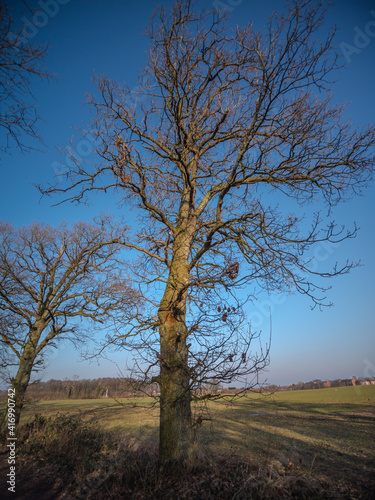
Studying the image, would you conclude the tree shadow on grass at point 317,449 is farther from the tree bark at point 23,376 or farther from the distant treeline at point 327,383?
the distant treeline at point 327,383

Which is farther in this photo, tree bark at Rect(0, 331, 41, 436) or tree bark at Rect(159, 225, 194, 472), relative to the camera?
tree bark at Rect(0, 331, 41, 436)

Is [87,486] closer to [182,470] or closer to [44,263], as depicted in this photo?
[182,470]

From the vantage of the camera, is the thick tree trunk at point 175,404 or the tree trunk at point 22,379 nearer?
the thick tree trunk at point 175,404

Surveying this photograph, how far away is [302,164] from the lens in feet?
18.0

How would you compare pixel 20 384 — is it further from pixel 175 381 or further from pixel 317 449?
pixel 317 449

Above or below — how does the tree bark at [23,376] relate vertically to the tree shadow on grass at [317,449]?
above

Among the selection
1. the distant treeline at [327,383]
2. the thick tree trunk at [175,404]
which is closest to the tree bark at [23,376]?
the thick tree trunk at [175,404]

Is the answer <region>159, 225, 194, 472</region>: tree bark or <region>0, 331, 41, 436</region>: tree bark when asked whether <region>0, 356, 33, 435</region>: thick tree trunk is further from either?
<region>159, 225, 194, 472</region>: tree bark

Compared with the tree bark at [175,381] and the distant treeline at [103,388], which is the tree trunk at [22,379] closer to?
the distant treeline at [103,388]

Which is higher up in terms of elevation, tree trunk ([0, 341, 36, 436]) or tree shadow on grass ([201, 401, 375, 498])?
tree trunk ([0, 341, 36, 436])

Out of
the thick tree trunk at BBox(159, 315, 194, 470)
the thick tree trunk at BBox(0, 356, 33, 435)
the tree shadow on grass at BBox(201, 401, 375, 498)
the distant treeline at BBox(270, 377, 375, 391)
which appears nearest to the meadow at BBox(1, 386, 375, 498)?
the tree shadow on grass at BBox(201, 401, 375, 498)

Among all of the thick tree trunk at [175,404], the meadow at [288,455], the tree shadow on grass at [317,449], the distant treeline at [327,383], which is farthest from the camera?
the distant treeline at [327,383]

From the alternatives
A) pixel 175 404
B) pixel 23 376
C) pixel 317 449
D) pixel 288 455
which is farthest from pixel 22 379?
pixel 317 449

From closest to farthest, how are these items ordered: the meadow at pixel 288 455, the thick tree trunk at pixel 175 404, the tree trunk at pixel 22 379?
the meadow at pixel 288 455, the thick tree trunk at pixel 175 404, the tree trunk at pixel 22 379
